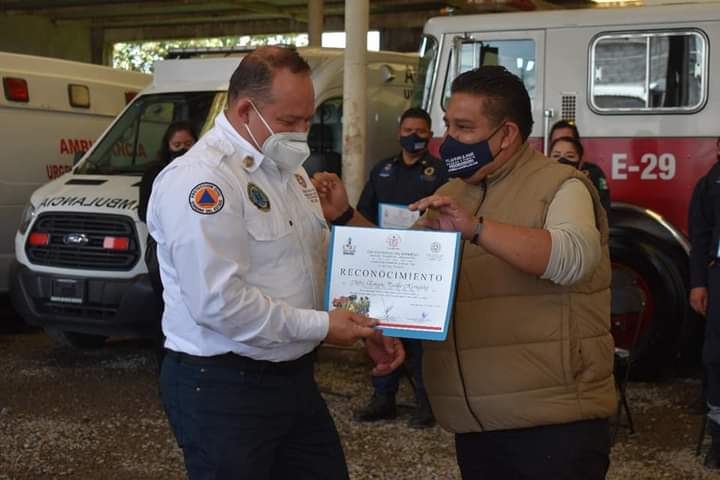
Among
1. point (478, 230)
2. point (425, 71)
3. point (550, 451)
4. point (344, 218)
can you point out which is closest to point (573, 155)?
point (425, 71)

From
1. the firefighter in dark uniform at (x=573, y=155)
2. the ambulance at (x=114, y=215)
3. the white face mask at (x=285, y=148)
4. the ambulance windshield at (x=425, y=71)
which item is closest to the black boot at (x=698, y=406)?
the firefighter in dark uniform at (x=573, y=155)

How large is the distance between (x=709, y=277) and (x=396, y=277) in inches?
120

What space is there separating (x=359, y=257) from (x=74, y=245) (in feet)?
16.1

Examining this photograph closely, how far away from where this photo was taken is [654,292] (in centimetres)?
685

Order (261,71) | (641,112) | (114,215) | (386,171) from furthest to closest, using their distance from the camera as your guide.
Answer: (114,215), (641,112), (386,171), (261,71)

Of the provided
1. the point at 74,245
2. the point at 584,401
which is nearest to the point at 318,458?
the point at 584,401

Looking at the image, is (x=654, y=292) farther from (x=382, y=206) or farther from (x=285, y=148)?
(x=285, y=148)

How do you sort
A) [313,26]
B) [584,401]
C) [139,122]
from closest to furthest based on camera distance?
[584,401] → [139,122] → [313,26]

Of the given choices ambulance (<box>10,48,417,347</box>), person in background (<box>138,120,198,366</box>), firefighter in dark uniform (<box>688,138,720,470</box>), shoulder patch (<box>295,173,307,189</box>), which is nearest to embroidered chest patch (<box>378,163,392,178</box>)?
ambulance (<box>10,48,417,347</box>)

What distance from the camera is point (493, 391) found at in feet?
9.16

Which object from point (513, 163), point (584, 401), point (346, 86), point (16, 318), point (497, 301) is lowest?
point (16, 318)

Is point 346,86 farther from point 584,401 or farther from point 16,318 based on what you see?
point 584,401

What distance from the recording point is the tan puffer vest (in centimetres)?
272

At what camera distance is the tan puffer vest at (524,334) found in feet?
8.91
